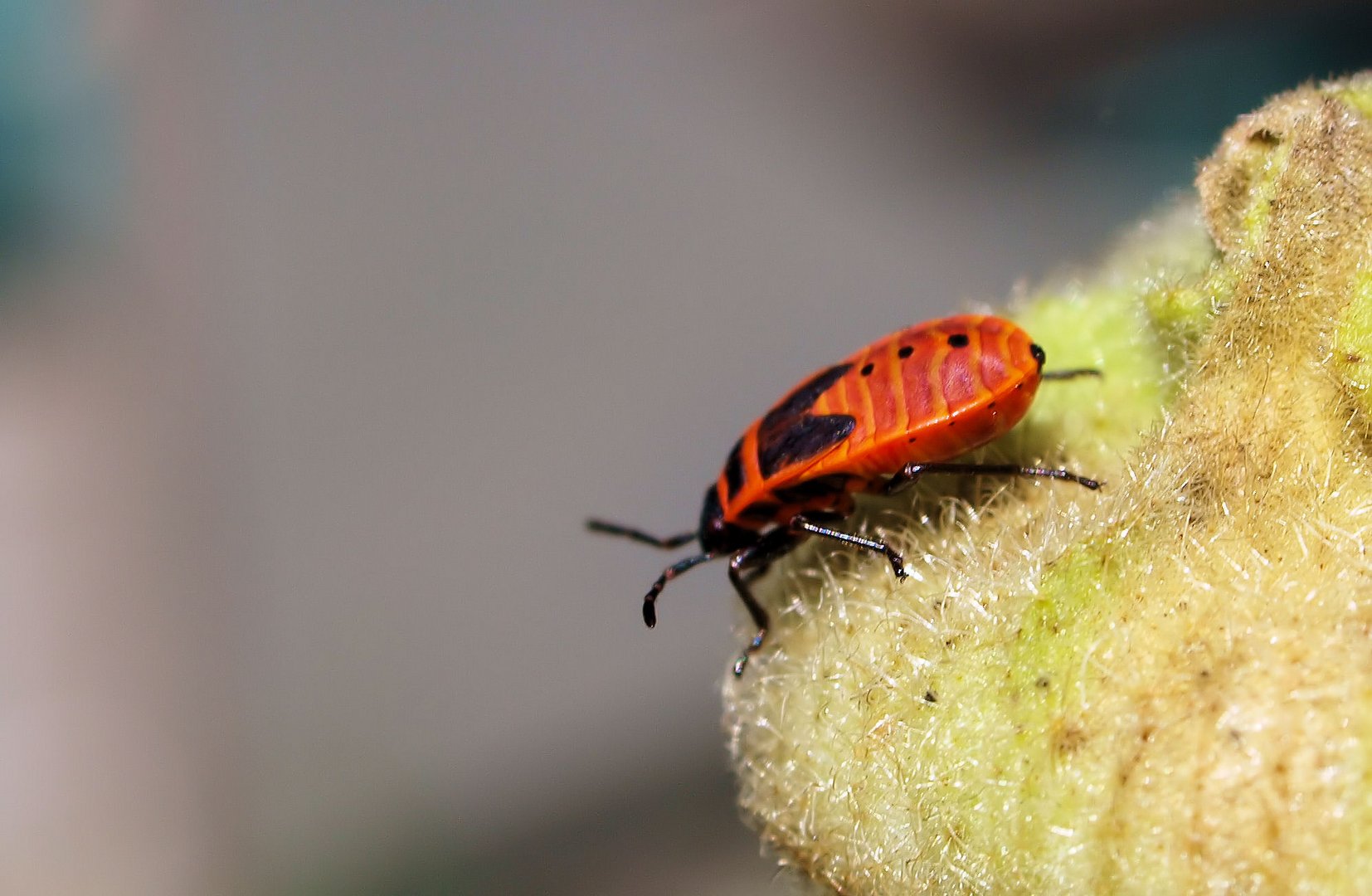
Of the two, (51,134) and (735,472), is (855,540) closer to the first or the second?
(735,472)

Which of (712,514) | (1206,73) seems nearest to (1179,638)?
(712,514)

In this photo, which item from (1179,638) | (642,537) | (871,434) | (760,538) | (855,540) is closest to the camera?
(1179,638)

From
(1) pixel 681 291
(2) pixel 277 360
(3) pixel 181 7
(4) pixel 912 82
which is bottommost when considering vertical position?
(2) pixel 277 360

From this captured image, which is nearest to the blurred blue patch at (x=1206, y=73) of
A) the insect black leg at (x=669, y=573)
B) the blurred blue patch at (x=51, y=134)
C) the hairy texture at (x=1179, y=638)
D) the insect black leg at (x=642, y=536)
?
the insect black leg at (x=642, y=536)

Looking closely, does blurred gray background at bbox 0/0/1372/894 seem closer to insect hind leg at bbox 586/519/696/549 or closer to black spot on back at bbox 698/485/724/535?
insect hind leg at bbox 586/519/696/549

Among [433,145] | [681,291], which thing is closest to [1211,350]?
[681,291]

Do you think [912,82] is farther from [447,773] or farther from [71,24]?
[71,24]
